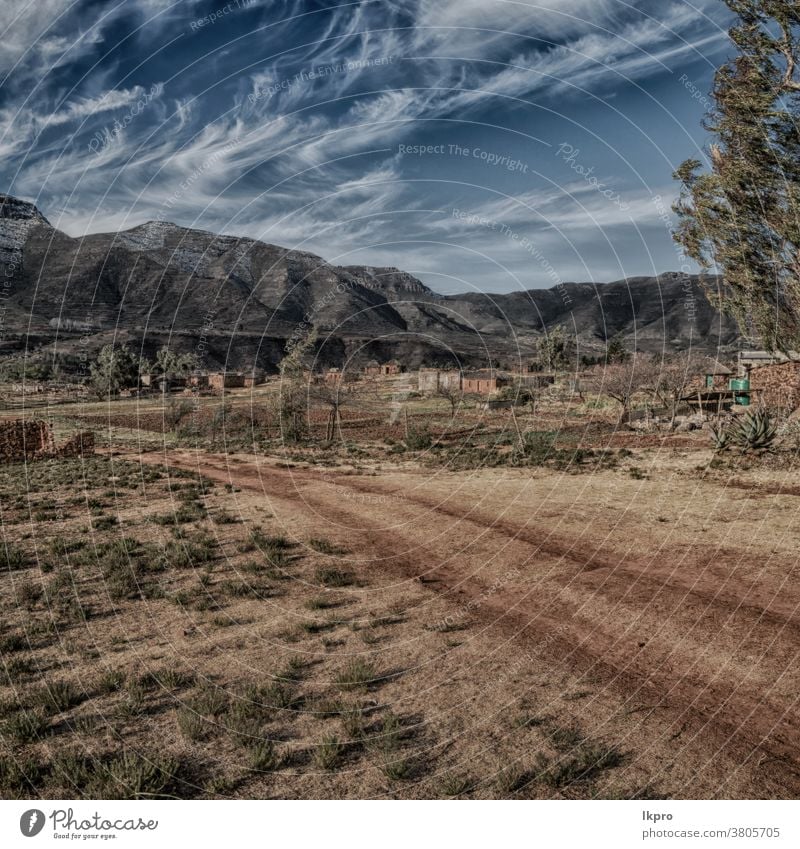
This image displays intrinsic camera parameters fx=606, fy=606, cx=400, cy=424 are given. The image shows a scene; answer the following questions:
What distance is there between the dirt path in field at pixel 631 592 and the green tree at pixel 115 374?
212ft

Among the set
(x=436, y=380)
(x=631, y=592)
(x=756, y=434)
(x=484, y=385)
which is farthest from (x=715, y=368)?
(x=631, y=592)

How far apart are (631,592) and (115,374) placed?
81.2 m

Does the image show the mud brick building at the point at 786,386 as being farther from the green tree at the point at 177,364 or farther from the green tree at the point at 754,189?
the green tree at the point at 177,364

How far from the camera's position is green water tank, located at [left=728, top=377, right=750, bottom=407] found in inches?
1619

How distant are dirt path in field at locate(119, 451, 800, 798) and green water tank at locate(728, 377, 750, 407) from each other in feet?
84.1

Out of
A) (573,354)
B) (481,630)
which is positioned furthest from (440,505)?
(573,354)

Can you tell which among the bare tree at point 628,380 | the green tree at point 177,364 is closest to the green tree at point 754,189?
the bare tree at point 628,380

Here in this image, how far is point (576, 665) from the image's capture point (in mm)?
8164

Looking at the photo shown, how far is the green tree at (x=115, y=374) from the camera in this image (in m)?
76.7

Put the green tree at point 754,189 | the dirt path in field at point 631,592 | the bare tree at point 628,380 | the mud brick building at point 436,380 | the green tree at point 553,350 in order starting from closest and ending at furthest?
the dirt path in field at point 631,592
the green tree at point 754,189
the bare tree at point 628,380
the mud brick building at point 436,380
the green tree at point 553,350

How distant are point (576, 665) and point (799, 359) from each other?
67.7ft

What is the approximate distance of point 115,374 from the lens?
79812 mm

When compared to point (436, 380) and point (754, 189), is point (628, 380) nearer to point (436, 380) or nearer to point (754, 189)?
point (754, 189)

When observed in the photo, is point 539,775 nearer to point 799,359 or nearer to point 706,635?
point 706,635
